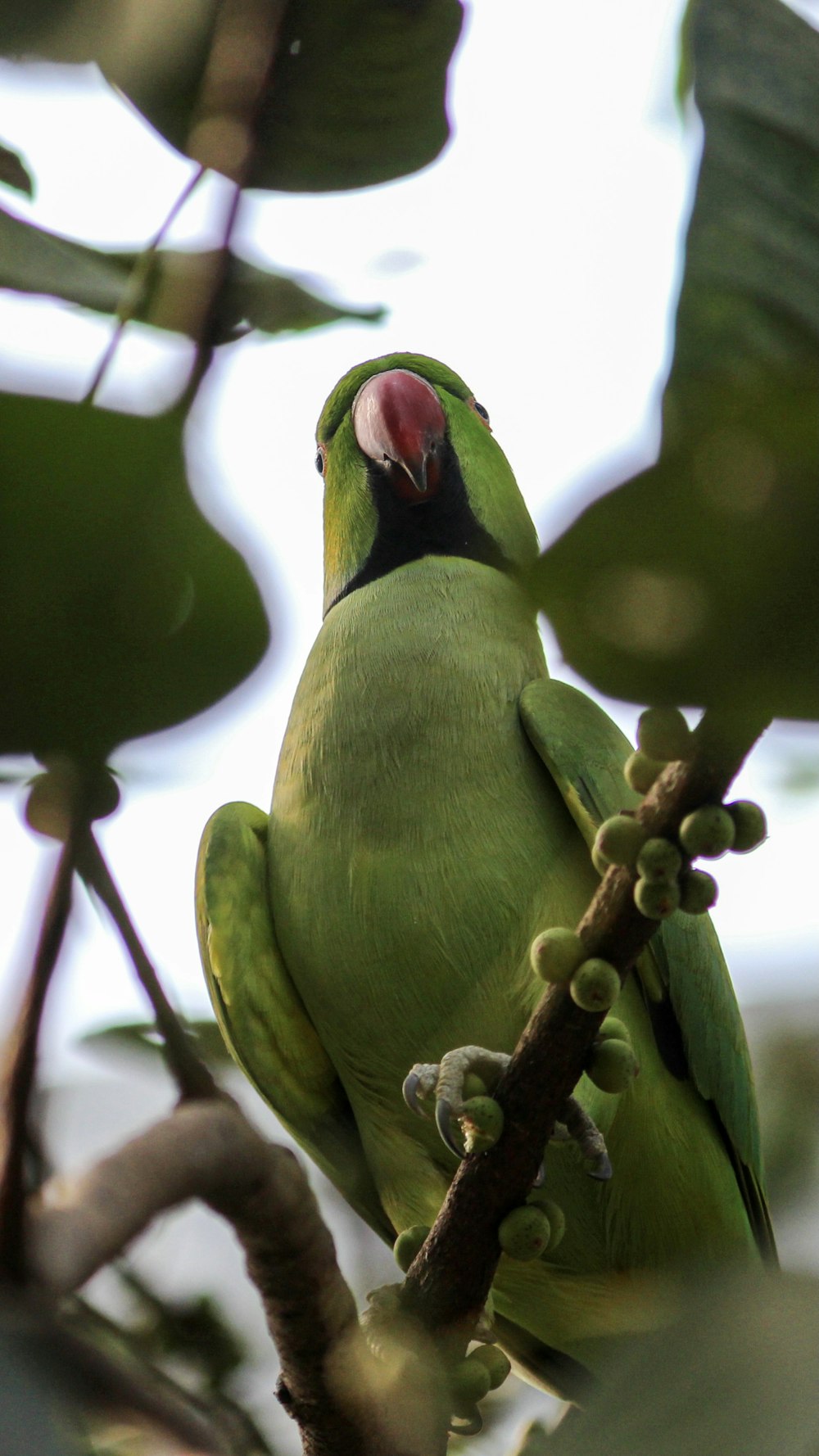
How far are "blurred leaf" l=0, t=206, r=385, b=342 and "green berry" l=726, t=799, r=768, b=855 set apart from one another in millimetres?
615

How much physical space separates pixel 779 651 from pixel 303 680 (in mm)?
1886

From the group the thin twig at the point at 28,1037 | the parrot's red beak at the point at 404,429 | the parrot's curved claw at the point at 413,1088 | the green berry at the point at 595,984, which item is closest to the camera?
the thin twig at the point at 28,1037

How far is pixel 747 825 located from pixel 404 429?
4.83 feet

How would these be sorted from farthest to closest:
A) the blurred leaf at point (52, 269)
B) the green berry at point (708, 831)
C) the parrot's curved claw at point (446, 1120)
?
1. the parrot's curved claw at point (446, 1120)
2. the green berry at point (708, 831)
3. the blurred leaf at point (52, 269)

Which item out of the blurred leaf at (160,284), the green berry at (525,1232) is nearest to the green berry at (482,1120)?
the green berry at (525,1232)

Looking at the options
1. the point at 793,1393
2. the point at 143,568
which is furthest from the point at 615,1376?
the point at 143,568

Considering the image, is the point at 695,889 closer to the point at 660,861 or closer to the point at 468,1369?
the point at 660,861

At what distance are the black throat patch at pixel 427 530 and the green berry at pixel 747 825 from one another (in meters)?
1.35

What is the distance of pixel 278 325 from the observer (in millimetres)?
1380

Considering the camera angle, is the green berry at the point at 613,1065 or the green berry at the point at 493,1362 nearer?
the green berry at the point at 613,1065

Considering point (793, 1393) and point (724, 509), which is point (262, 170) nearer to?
point (724, 509)

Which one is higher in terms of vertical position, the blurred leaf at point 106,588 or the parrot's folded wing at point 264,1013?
the blurred leaf at point 106,588

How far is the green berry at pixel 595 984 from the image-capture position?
1323 millimetres

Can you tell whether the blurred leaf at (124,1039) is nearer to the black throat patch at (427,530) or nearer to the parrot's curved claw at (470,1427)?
the parrot's curved claw at (470,1427)
